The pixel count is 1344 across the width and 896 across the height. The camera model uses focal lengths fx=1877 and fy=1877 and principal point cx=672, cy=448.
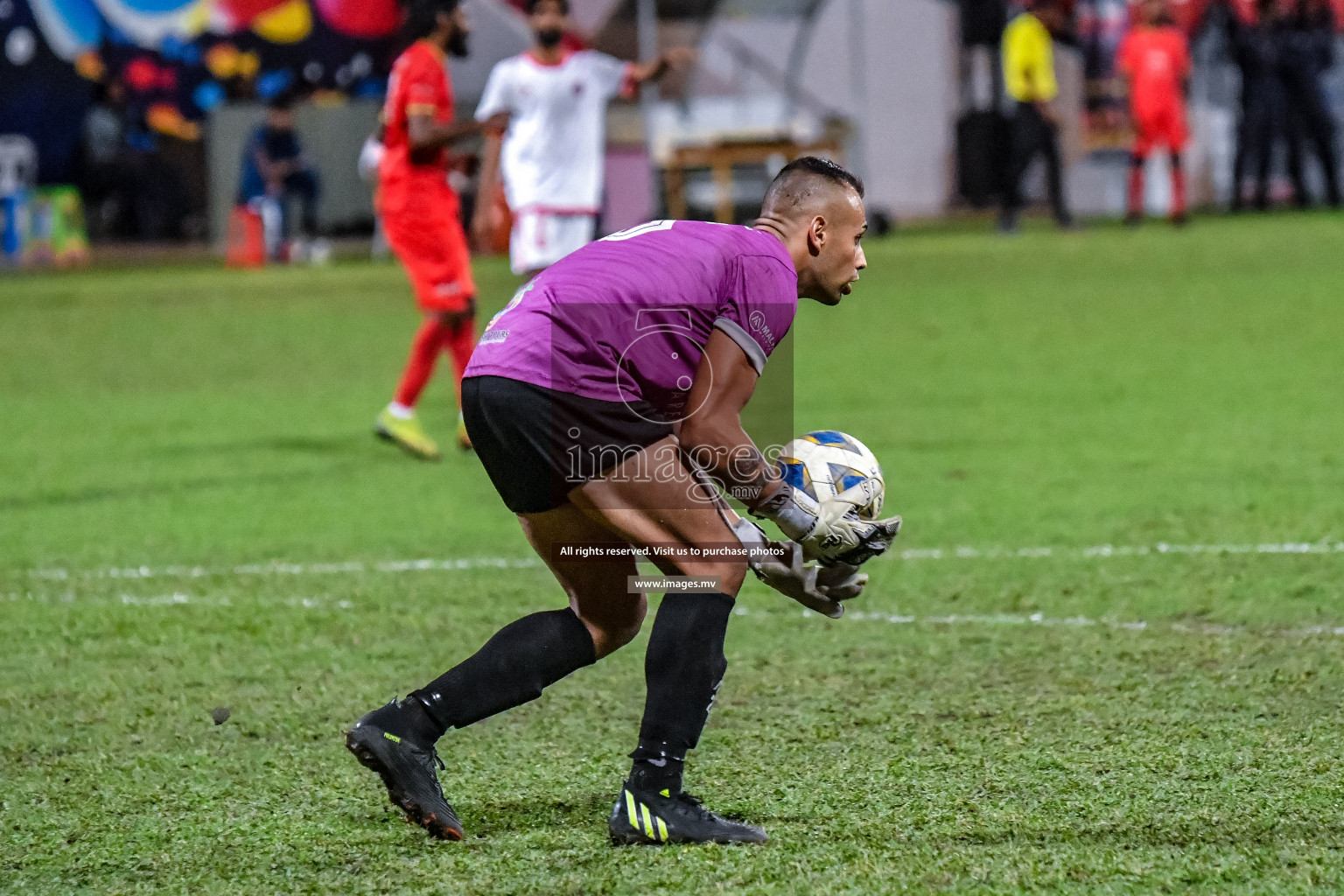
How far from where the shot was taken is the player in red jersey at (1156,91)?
2220 centimetres

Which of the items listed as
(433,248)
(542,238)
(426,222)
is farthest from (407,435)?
(542,238)

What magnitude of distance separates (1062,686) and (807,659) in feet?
2.56

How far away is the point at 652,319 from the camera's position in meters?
3.85

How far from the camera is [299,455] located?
32.3 feet

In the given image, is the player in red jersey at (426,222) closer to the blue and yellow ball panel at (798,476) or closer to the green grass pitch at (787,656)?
the green grass pitch at (787,656)

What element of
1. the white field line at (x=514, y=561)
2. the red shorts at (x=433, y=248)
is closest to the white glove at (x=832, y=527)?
the white field line at (x=514, y=561)

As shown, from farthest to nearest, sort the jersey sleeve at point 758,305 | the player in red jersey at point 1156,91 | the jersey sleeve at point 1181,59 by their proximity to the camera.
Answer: the jersey sleeve at point 1181,59
the player in red jersey at point 1156,91
the jersey sleeve at point 758,305

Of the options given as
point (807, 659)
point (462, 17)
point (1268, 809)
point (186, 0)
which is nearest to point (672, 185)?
point (186, 0)

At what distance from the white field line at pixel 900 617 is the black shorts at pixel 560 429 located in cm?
227

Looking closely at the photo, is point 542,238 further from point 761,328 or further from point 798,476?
point 761,328

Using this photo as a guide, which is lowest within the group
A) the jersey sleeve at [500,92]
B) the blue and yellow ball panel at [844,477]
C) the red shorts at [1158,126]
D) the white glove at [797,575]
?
the red shorts at [1158,126]

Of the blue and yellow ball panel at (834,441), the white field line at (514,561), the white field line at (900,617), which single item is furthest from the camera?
the white field line at (514,561)

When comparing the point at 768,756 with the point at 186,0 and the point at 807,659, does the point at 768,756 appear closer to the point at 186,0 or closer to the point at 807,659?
the point at 807,659

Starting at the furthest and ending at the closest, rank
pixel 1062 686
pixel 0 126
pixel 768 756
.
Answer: pixel 0 126
pixel 1062 686
pixel 768 756
